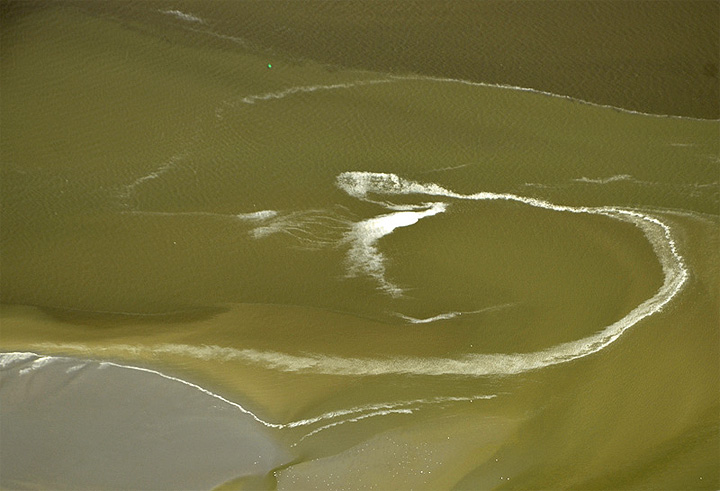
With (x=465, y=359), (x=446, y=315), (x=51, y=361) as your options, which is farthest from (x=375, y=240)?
(x=51, y=361)

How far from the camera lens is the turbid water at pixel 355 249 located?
3.59 m

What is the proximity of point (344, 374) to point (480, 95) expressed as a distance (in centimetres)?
214

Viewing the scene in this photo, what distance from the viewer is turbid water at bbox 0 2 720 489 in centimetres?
359

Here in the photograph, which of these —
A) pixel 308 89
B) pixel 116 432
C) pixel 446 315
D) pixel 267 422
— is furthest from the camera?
pixel 308 89

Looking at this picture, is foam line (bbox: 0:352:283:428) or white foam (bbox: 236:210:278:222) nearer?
foam line (bbox: 0:352:283:428)

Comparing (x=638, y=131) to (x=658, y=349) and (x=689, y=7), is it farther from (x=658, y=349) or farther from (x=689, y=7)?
(x=658, y=349)

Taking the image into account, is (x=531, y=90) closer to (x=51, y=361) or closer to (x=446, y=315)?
(x=446, y=315)

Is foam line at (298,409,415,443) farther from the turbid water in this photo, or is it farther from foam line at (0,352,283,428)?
foam line at (0,352,283,428)

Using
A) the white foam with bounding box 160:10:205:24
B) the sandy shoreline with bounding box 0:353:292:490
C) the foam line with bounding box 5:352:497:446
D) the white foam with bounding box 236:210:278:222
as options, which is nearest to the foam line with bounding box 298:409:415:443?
the foam line with bounding box 5:352:497:446

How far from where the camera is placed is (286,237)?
3.84 metres

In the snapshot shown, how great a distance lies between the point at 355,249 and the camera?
3832 mm

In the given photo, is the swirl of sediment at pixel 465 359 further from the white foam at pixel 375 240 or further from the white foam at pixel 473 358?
the white foam at pixel 375 240

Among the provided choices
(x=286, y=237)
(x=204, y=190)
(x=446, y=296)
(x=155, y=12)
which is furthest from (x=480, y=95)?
(x=155, y=12)

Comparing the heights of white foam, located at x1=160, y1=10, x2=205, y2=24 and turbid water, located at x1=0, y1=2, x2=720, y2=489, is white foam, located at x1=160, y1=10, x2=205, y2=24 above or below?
above
